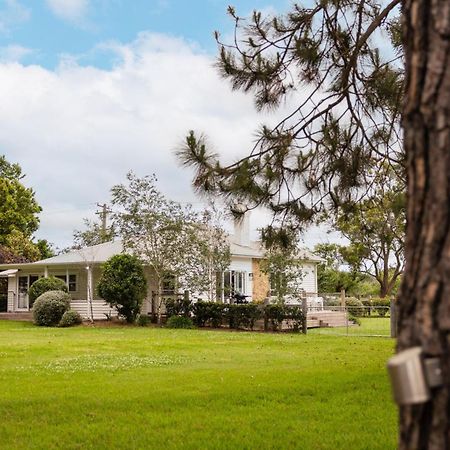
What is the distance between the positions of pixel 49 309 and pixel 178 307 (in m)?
4.89

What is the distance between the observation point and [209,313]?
2438 cm

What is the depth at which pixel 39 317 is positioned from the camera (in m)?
25.8

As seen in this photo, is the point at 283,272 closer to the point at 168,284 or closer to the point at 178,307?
the point at 178,307

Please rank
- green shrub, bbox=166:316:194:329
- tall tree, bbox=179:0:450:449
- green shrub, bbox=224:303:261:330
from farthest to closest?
green shrub, bbox=166:316:194:329 → green shrub, bbox=224:303:261:330 → tall tree, bbox=179:0:450:449

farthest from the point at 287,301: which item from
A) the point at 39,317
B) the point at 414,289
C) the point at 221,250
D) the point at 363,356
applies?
the point at 414,289

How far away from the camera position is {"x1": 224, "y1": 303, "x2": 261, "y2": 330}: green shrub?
23016 mm

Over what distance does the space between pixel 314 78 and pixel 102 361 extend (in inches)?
273

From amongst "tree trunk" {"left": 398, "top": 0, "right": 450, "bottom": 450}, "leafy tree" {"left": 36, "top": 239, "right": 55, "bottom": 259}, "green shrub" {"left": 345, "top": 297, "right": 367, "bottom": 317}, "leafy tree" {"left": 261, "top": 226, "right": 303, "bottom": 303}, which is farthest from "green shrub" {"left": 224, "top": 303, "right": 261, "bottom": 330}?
"leafy tree" {"left": 36, "top": 239, "right": 55, "bottom": 259}

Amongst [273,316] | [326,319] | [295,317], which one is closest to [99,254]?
[273,316]

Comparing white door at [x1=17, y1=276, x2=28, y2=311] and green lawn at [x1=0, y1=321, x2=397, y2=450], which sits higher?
white door at [x1=17, y1=276, x2=28, y2=311]

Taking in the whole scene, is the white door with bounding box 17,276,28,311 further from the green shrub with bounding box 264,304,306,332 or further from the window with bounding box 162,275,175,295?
the green shrub with bounding box 264,304,306,332

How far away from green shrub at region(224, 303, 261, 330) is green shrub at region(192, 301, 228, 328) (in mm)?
305

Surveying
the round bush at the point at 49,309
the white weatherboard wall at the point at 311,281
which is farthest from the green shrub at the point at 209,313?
the white weatherboard wall at the point at 311,281

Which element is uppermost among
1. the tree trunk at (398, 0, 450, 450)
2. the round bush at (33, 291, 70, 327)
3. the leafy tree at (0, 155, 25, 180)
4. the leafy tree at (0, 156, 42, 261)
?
the leafy tree at (0, 155, 25, 180)
